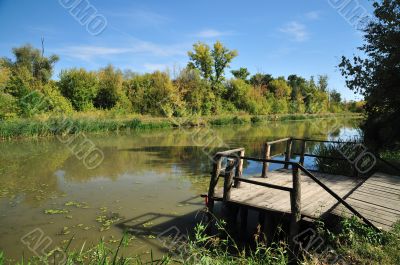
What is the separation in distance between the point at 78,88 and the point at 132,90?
661cm

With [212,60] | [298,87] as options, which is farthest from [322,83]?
[212,60]

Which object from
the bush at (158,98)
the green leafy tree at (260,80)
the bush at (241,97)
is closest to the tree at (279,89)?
the green leafy tree at (260,80)

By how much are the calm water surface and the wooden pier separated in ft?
4.72

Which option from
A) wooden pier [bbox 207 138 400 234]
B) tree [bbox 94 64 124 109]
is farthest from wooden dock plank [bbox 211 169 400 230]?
tree [bbox 94 64 124 109]

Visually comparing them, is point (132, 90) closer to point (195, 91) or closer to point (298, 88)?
point (195, 91)

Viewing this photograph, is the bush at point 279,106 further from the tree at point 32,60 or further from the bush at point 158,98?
the tree at point 32,60

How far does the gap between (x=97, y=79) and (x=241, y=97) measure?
63.9 feet

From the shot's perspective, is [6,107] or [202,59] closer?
[6,107]

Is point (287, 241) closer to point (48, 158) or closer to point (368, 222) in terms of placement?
point (368, 222)

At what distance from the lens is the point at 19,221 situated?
7.07 meters

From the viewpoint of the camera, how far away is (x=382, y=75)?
9.55 meters

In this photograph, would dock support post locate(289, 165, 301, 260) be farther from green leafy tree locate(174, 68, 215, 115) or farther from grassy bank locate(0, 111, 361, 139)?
green leafy tree locate(174, 68, 215, 115)

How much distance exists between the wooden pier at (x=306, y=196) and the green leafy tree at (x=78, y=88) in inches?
1127

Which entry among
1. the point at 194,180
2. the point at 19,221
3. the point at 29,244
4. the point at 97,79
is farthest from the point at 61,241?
the point at 97,79
